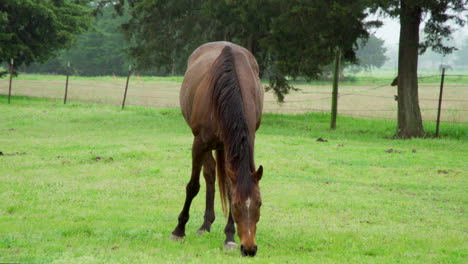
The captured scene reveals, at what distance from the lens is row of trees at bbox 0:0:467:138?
1723 cm

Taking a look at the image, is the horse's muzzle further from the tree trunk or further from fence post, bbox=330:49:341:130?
fence post, bbox=330:49:341:130

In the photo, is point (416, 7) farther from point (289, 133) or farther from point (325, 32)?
point (289, 133)

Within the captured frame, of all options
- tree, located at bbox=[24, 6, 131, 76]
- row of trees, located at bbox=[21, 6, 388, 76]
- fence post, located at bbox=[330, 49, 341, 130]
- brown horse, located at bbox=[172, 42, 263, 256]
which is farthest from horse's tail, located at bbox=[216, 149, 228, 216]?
tree, located at bbox=[24, 6, 131, 76]

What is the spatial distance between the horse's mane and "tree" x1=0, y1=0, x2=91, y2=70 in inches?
938

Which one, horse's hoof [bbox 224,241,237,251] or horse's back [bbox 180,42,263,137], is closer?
horse's hoof [bbox 224,241,237,251]

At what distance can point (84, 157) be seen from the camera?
12.1m

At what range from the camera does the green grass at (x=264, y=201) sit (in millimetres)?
5758

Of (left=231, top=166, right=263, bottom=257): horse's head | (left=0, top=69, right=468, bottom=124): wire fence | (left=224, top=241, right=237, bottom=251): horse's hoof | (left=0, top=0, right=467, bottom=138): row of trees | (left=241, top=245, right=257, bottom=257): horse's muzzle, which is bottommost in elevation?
(left=224, top=241, right=237, bottom=251): horse's hoof

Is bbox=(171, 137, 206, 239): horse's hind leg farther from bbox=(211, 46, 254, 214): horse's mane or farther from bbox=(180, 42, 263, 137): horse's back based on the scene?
bbox=(211, 46, 254, 214): horse's mane

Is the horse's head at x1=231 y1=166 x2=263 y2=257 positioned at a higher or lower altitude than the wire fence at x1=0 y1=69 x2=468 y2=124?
lower

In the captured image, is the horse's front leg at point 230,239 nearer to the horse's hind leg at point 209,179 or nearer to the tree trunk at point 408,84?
the horse's hind leg at point 209,179

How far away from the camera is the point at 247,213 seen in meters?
5.09

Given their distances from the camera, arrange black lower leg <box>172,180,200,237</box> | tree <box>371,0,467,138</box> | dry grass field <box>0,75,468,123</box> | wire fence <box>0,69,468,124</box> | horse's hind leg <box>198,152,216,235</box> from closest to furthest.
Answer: black lower leg <box>172,180,200,237</box>
horse's hind leg <box>198,152,216,235</box>
tree <box>371,0,467,138</box>
wire fence <box>0,69,468,124</box>
dry grass field <box>0,75,468,123</box>

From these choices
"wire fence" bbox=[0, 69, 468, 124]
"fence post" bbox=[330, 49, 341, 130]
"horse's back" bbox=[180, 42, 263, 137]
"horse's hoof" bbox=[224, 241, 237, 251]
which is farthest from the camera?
"wire fence" bbox=[0, 69, 468, 124]
